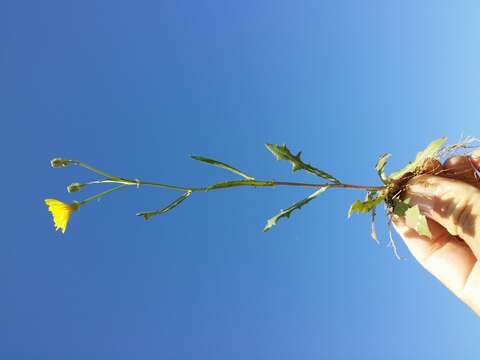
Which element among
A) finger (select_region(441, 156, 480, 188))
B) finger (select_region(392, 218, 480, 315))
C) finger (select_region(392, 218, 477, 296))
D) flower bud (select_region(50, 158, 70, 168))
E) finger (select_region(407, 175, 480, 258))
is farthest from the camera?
finger (select_region(441, 156, 480, 188))

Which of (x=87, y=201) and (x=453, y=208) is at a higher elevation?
(x=87, y=201)

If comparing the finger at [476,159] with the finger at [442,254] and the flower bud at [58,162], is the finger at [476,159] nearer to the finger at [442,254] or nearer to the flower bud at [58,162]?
the finger at [442,254]

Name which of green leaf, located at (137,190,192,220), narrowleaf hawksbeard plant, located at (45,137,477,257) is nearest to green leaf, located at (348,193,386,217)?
narrowleaf hawksbeard plant, located at (45,137,477,257)

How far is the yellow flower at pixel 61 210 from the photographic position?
3.24 metres

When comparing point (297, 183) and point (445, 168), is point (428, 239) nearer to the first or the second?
point (445, 168)

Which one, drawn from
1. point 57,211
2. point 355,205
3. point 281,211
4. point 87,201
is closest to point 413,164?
point 355,205

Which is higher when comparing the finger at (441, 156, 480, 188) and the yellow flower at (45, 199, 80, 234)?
the yellow flower at (45, 199, 80, 234)

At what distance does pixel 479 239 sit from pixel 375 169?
3.37ft

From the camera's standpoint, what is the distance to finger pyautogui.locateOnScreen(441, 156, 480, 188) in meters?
3.48

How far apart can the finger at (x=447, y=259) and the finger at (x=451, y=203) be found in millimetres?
287

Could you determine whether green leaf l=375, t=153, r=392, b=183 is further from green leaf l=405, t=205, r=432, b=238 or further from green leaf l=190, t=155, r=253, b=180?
green leaf l=190, t=155, r=253, b=180

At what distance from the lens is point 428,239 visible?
352 cm

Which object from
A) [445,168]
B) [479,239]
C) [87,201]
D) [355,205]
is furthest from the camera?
[445,168]

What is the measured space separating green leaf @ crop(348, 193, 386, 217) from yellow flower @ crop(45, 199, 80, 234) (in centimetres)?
201
